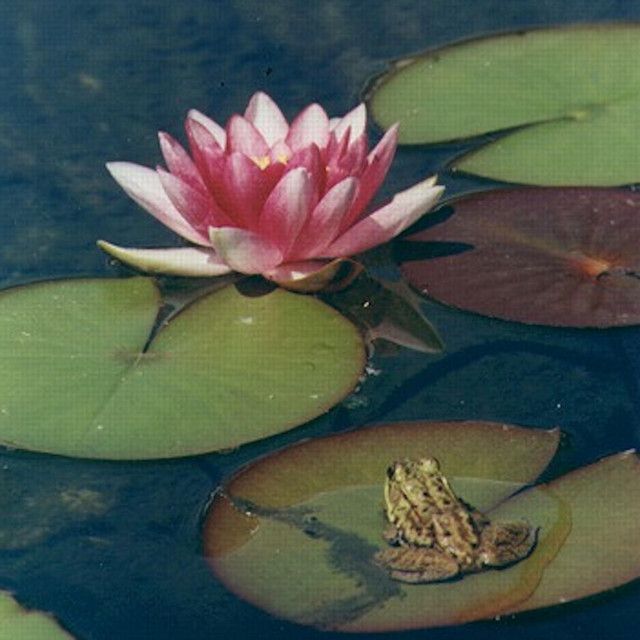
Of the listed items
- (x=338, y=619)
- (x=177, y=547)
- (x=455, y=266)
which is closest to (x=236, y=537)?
(x=177, y=547)

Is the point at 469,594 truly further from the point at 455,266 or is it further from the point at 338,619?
the point at 455,266

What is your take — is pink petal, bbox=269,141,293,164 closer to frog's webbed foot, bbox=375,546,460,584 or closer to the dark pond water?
the dark pond water

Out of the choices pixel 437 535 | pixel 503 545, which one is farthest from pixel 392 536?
pixel 503 545

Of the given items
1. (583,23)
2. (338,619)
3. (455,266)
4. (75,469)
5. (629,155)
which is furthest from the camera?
(583,23)

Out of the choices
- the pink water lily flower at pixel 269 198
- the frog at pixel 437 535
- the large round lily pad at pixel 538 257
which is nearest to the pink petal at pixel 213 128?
the pink water lily flower at pixel 269 198

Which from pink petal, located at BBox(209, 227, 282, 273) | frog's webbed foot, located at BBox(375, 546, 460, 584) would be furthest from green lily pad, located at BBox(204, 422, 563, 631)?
pink petal, located at BBox(209, 227, 282, 273)

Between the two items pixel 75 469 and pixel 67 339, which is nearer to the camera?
pixel 75 469
